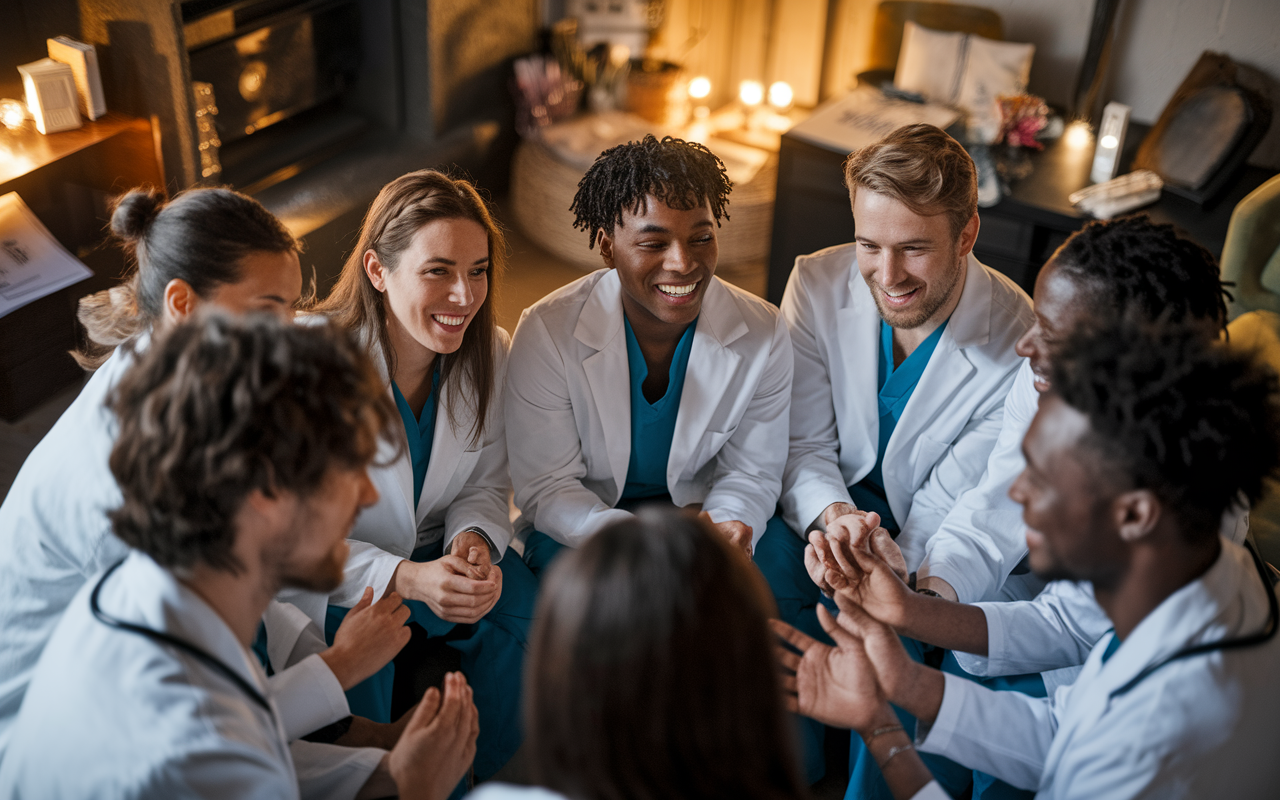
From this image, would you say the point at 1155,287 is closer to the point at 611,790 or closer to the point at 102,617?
the point at 611,790

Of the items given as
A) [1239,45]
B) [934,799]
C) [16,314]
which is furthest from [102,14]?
[1239,45]

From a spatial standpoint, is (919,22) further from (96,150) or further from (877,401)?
(96,150)

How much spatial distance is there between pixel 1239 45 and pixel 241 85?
3359mm

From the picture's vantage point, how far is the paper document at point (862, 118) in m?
3.04

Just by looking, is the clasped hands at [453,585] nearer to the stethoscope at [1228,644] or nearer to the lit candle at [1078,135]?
the stethoscope at [1228,644]

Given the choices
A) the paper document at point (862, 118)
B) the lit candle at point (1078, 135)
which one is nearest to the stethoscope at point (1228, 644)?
the paper document at point (862, 118)

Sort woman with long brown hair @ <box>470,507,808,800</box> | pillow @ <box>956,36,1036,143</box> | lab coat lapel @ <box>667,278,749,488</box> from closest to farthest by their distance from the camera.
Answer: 1. woman with long brown hair @ <box>470,507,808,800</box>
2. lab coat lapel @ <box>667,278,749,488</box>
3. pillow @ <box>956,36,1036,143</box>

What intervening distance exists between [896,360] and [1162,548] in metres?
0.94

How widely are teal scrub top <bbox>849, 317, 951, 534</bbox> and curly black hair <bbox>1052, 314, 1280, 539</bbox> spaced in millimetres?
822

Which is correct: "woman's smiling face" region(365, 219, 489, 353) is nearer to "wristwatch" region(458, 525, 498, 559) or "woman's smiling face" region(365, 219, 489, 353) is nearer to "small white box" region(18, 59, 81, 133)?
"wristwatch" region(458, 525, 498, 559)

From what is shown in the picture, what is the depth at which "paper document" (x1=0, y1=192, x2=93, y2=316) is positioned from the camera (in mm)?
2496

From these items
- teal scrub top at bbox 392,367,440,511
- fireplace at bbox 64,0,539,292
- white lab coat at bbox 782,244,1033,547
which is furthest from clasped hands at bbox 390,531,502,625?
fireplace at bbox 64,0,539,292

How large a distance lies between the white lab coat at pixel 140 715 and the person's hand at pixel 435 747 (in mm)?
214

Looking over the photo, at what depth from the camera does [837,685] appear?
1.38 m
